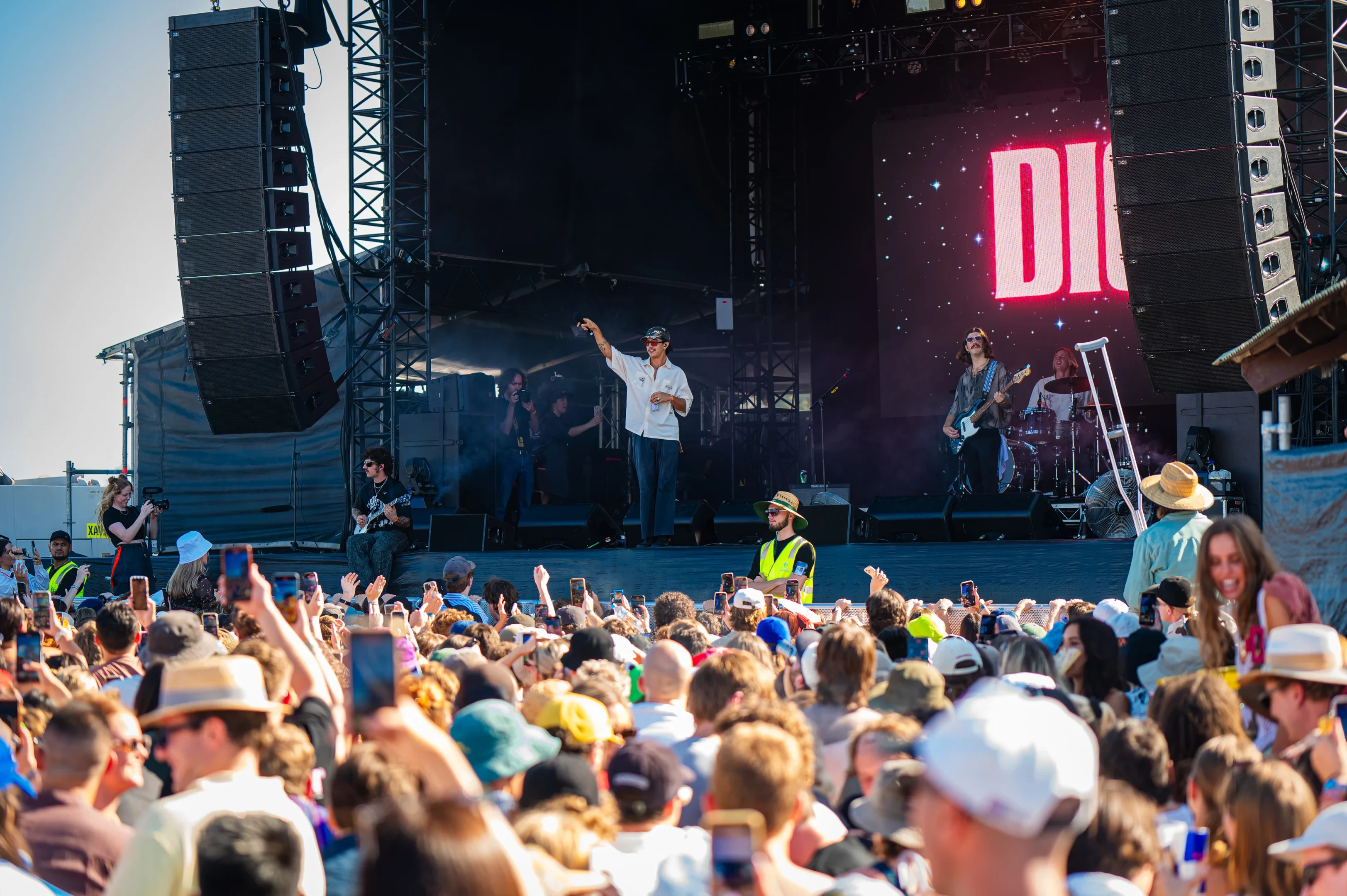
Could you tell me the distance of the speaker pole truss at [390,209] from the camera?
11984 mm

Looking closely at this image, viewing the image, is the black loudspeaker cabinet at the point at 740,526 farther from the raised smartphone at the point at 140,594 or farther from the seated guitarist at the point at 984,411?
the raised smartphone at the point at 140,594

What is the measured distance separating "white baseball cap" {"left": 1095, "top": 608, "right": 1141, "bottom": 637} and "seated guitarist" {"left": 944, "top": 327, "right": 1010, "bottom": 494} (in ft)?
20.4

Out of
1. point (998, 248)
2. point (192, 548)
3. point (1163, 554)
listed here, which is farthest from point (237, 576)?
point (998, 248)

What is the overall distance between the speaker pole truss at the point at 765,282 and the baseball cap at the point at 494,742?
1088 centimetres

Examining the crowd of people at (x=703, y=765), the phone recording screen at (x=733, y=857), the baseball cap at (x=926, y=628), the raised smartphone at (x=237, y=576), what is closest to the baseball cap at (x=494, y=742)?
the crowd of people at (x=703, y=765)

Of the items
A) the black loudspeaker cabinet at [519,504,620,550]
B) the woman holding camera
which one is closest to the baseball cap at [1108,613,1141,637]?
the black loudspeaker cabinet at [519,504,620,550]

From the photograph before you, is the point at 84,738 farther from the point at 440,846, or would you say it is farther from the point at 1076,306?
the point at 1076,306

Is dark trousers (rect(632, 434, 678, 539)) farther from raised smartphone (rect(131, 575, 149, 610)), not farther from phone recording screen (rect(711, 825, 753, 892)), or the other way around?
phone recording screen (rect(711, 825, 753, 892))

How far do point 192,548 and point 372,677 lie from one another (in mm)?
5918

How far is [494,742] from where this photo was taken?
264 cm

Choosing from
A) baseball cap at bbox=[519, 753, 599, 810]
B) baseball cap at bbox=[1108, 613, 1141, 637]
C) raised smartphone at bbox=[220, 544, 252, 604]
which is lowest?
baseball cap at bbox=[1108, 613, 1141, 637]

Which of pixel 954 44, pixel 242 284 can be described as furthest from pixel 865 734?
pixel 954 44

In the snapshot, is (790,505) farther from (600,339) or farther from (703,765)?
(703,765)

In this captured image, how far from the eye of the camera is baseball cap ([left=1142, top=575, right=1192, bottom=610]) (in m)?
4.96
